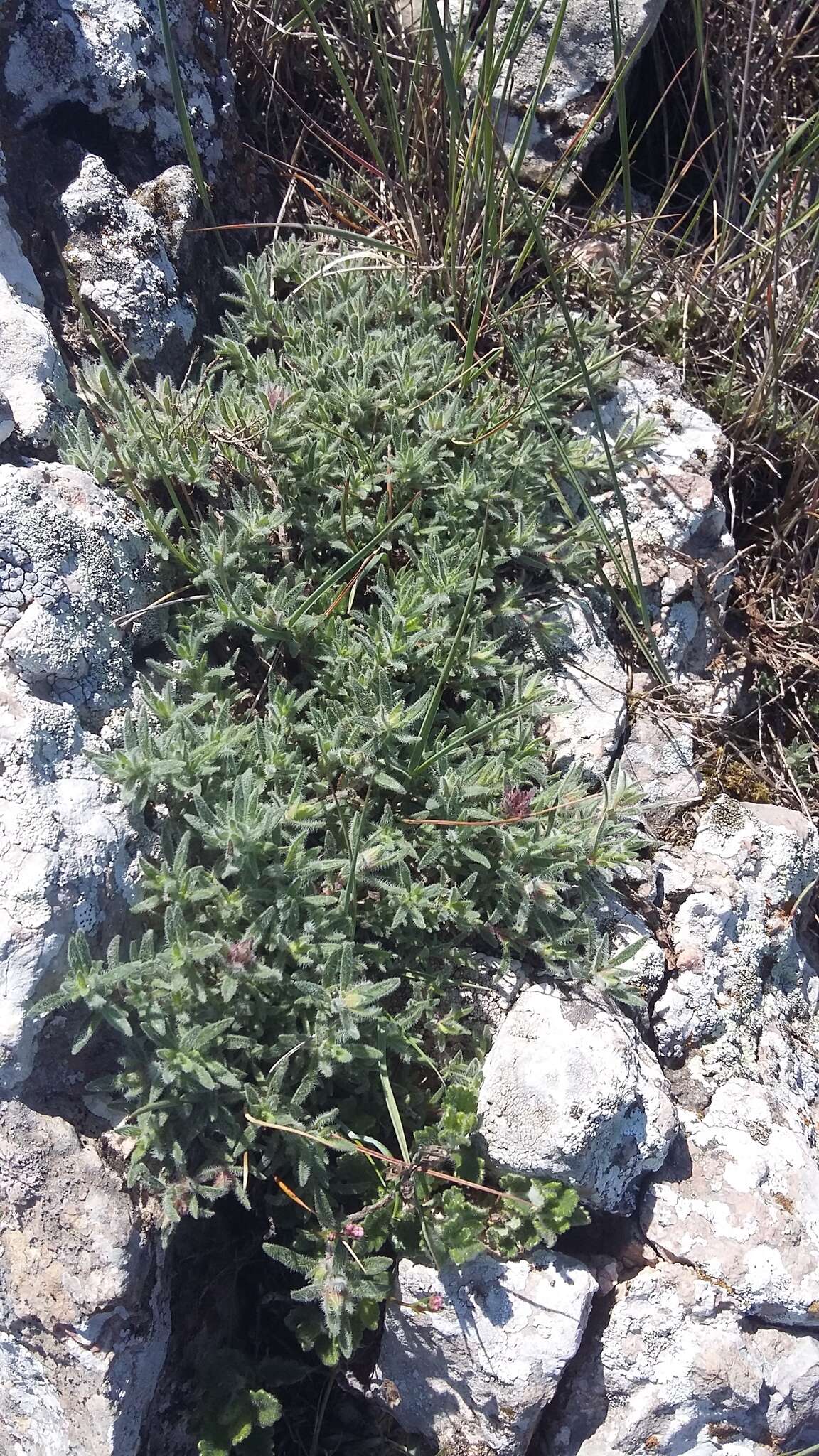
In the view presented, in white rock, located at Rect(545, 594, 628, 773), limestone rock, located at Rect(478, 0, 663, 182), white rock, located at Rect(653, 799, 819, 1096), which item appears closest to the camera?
white rock, located at Rect(653, 799, 819, 1096)

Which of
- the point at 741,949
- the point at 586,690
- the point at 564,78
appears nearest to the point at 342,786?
the point at 586,690

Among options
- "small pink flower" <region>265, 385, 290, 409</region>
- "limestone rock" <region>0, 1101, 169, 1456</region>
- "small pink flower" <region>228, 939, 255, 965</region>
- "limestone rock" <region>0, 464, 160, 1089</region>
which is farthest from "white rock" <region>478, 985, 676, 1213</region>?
"small pink flower" <region>265, 385, 290, 409</region>

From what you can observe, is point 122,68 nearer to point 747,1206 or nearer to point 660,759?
point 660,759

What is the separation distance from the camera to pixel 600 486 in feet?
12.3

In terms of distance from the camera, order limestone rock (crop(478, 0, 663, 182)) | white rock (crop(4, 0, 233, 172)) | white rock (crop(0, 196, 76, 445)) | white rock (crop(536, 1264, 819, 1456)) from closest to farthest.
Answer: white rock (crop(536, 1264, 819, 1456)) → white rock (crop(0, 196, 76, 445)) → white rock (crop(4, 0, 233, 172)) → limestone rock (crop(478, 0, 663, 182))

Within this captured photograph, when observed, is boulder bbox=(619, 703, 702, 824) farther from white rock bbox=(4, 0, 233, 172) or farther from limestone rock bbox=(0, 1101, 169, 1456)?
white rock bbox=(4, 0, 233, 172)

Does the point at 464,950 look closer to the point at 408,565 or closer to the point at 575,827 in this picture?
the point at 575,827

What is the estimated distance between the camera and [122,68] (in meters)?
3.37

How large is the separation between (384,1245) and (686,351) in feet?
11.6

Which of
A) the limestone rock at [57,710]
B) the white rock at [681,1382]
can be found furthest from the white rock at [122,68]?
the white rock at [681,1382]

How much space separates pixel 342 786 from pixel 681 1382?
188cm

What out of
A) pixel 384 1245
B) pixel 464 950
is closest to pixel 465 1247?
pixel 384 1245

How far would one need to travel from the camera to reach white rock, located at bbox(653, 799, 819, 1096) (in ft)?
10.2

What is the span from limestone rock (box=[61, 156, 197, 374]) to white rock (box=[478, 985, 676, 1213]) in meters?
2.56
